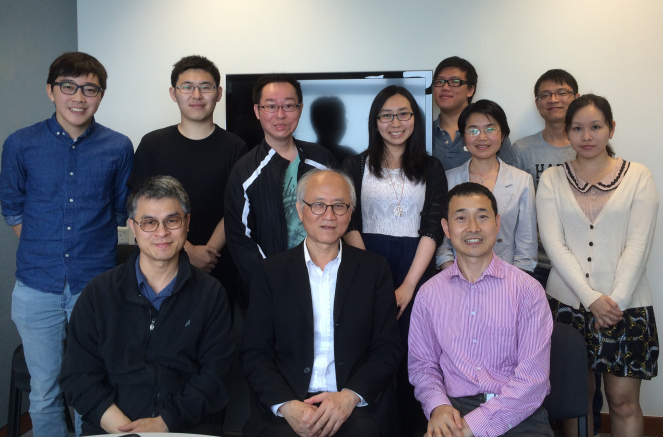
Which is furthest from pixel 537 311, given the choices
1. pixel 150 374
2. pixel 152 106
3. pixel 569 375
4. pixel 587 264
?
pixel 152 106

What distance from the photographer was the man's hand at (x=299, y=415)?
5.86 ft

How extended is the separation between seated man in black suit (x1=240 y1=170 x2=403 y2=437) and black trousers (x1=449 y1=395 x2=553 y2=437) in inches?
10.5

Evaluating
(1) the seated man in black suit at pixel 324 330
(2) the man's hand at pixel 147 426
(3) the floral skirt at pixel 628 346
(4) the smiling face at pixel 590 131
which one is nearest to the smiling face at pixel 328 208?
(1) the seated man in black suit at pixel 324 330

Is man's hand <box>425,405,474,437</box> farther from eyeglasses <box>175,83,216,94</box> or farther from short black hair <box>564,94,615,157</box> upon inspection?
eyeglasses <box>175,83,216,94</box>

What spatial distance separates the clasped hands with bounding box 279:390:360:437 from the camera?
70.5 inches

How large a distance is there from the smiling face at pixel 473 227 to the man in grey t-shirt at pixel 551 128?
1.12 m

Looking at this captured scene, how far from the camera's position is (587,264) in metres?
2.45

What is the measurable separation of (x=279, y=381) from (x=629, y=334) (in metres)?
1.65

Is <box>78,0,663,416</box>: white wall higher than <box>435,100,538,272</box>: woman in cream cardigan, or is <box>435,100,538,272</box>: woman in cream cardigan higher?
<box>78,0,663,416</box>: white wall

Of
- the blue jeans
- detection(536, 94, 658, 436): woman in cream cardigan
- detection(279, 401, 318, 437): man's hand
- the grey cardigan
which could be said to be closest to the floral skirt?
detection(536, 94, 658, 436): woman in cream cardigan

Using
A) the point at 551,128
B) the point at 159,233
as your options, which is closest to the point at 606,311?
the point at 551,128

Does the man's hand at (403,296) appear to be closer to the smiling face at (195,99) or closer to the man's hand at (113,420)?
the man's hand at (113,420)

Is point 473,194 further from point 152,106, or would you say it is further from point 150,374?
point 152,106

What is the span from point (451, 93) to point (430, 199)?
0.99 m
